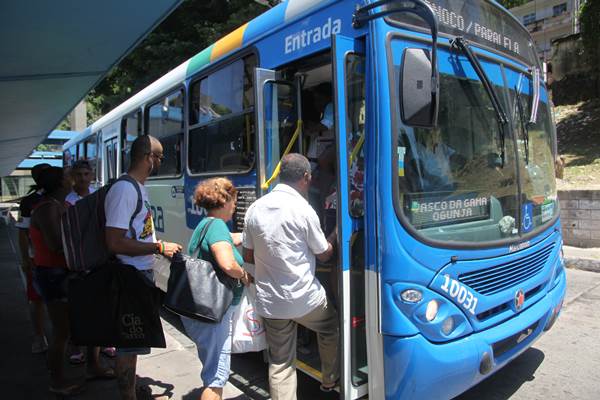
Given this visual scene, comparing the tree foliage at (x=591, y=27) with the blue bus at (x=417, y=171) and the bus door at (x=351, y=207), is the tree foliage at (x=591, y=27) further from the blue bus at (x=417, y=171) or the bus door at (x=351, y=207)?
the bus door at (x=351, y=207)

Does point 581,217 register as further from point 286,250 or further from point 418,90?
point 286,250

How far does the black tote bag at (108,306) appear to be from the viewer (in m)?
2.77

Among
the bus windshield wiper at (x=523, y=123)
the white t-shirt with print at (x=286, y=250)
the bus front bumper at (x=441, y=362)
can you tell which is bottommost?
the bus front bumper at (x=441, y=362)

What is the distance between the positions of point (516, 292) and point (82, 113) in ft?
83.9

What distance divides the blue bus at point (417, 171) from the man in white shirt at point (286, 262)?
19 centimetres

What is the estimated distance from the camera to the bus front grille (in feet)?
9.40

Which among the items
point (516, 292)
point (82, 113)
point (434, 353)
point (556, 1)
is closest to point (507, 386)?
point (516, 292)

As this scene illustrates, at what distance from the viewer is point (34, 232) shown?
354cm

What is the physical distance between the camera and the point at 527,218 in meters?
3.35

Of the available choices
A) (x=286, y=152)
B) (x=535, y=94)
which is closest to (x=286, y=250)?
(x=286, y=152)

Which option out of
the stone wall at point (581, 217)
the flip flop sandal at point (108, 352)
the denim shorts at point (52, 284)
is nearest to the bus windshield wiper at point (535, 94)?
the denim shorts at point (52, 284)

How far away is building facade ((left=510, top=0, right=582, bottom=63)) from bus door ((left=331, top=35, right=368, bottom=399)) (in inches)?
1637

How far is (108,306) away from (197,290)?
0.60m

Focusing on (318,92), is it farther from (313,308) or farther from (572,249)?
(572,249)
